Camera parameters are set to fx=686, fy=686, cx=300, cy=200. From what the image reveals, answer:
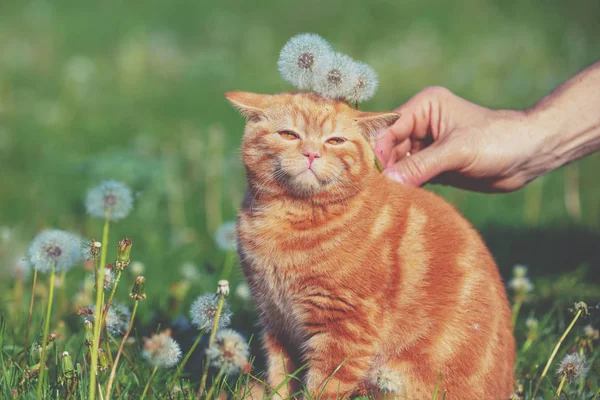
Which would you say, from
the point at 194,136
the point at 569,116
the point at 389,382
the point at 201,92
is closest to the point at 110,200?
the point at 389,382

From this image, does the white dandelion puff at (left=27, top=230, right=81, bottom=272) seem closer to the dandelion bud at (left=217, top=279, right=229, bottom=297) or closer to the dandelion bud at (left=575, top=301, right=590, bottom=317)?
the dandelion bud at (left=217, top=279, right=229, bottom=297)

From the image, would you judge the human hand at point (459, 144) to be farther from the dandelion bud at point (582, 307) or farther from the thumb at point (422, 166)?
the dandelion bud at point (582, 307)

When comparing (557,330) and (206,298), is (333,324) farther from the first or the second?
(557,330)

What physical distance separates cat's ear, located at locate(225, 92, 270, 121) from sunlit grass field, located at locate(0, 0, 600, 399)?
0.86 metres

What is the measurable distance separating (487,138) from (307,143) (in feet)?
3.08

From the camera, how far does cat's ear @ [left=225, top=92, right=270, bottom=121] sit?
8.09ft

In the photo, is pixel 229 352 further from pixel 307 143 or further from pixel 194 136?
pixel 194 136

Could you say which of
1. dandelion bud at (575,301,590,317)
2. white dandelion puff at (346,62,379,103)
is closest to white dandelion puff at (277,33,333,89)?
white dandelion puff at (346,62,379,103)

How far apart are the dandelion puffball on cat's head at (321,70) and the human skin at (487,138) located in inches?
21.7

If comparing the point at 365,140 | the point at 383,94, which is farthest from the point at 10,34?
the point at 365,140

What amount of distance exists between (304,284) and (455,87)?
5.76m

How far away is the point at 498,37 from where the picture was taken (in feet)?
31.5

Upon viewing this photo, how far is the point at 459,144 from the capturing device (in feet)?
9.48

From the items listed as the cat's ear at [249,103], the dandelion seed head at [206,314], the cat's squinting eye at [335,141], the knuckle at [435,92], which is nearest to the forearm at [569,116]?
the knuckle at [435,92]
